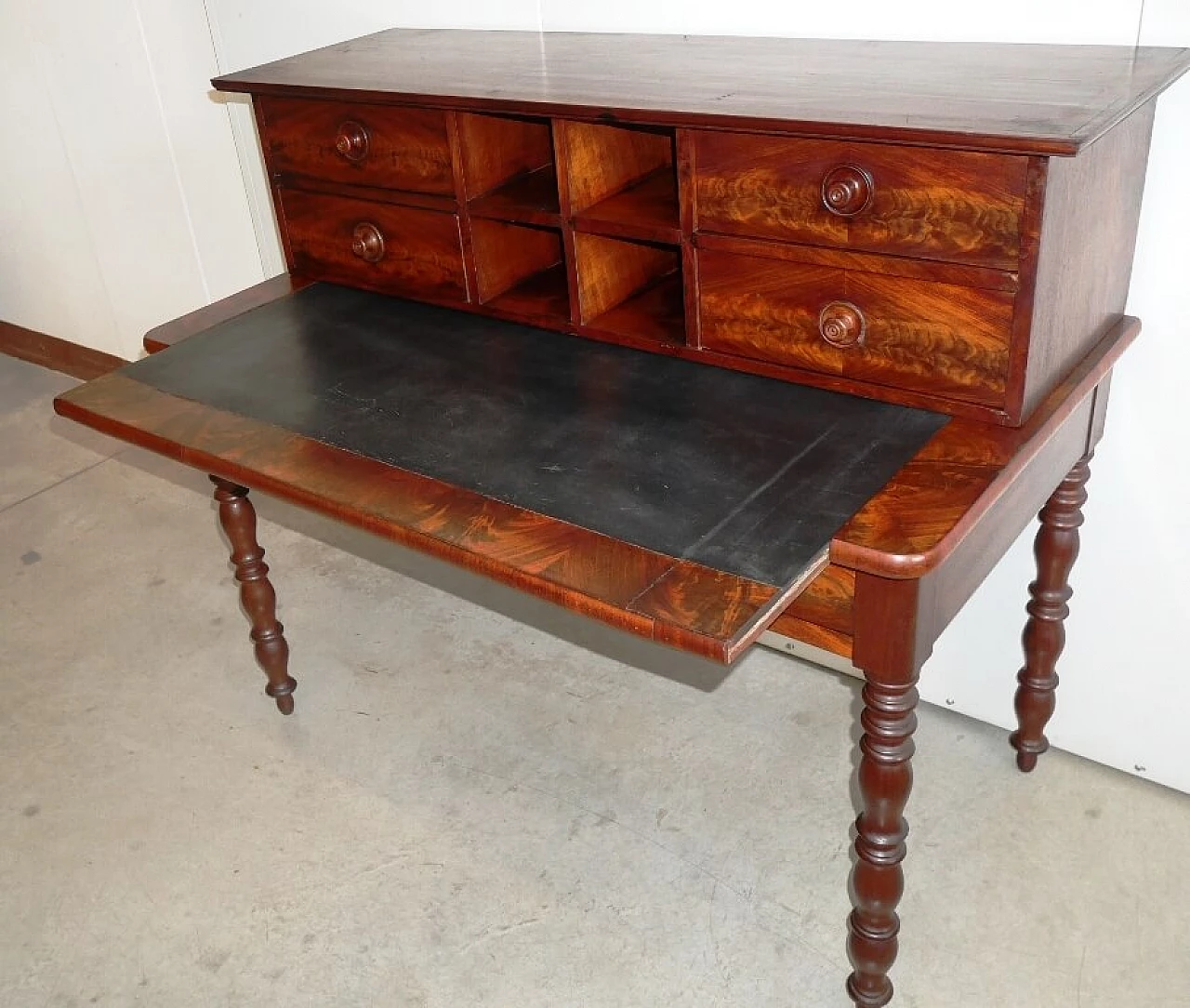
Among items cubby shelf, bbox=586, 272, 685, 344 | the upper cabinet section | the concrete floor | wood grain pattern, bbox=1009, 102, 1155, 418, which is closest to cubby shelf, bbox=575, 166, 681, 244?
the upper cabinet section

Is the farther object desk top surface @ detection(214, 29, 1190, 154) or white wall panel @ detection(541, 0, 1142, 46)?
white wall panel @ detection(541, 0, 1142, 46)

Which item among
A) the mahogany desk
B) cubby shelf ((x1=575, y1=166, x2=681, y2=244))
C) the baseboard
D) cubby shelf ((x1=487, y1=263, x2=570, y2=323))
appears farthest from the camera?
the baseboard

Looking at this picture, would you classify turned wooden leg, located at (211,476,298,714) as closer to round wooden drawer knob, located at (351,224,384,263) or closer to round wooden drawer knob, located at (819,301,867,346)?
round wooden drawer knob, located at (351,224,384,263)

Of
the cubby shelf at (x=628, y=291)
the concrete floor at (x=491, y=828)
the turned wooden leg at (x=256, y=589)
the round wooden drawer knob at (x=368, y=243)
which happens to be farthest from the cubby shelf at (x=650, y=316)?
the concrete floor at (x=491, y=828)

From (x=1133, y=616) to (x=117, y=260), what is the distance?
9.91 ft

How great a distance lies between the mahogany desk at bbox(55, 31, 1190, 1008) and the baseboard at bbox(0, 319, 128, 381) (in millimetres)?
2219

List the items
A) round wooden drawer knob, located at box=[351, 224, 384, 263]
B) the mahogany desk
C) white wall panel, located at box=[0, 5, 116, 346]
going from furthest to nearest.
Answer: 1. white wall panel, located at box=[0, 5, 116, 346]
2. round wooden drawer knob, located at box=[351, 224, 384, 263]
3. the mahogany desk

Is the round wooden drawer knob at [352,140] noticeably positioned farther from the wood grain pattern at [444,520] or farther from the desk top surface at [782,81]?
the wood grain pattern at [444,520]

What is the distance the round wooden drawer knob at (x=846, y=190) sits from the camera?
59.7 inches

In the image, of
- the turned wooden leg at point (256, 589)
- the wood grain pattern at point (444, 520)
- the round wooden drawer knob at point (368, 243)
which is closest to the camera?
the wood grain pattern at point (444, 520)

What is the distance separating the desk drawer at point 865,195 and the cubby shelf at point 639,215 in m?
0.07

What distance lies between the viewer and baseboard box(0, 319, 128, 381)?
4168 mm

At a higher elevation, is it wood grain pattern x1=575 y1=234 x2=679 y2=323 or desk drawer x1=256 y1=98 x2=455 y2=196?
desk drawer x1=256 y1=98 x2=455 y2=196

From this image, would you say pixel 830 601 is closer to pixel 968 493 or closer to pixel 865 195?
pixel 968 493
